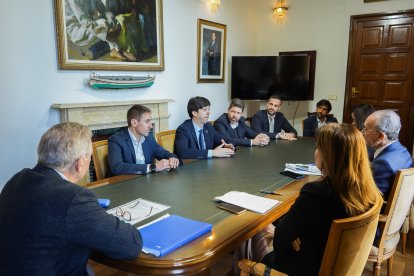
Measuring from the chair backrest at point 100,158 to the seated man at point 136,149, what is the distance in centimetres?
8

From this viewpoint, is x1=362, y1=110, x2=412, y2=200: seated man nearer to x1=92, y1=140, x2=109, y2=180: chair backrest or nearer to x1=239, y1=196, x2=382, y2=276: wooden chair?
x1=239, y1=196, x2=382, y2=276: wooden chair

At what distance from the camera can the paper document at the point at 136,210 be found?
1.37m

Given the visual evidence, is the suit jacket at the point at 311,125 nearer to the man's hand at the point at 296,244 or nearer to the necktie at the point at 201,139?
the necktie at the point at 201,139

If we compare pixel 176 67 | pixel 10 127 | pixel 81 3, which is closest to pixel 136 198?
pixel 10 127

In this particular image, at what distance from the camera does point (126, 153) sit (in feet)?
7.45

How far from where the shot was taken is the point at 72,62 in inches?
116

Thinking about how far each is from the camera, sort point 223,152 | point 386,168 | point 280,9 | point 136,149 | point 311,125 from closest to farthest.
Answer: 1. point 386,168
2. point 136,149
3. point 223,152
4. point 311,125
5. point 280,9

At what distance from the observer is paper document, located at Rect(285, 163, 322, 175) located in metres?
2.09

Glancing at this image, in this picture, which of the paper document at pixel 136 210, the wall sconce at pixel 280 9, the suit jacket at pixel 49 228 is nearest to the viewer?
the suit jacket at pixel 49 228

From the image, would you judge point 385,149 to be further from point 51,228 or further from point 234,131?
point 51,228

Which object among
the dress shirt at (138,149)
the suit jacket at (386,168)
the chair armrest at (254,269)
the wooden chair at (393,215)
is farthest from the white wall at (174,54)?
the wooden chair at (393,215)

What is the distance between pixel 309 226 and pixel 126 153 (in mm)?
1427

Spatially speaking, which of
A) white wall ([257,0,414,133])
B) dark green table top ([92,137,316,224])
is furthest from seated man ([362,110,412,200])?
white wall ([257,0,414,133])

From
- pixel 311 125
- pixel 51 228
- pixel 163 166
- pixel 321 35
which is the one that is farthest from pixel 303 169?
pixel 321 35
